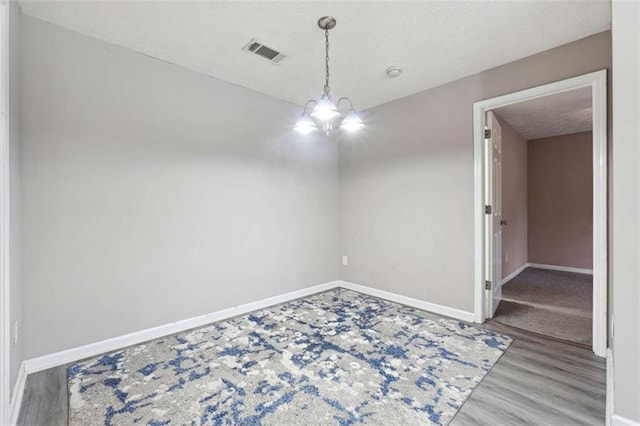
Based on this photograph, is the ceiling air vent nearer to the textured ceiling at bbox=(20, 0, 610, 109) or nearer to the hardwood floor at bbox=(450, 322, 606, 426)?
the textured ceiling at bbox=(20, 0, 610, 109)

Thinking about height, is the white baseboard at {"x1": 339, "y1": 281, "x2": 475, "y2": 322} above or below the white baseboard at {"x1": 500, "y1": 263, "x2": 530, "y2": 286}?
above

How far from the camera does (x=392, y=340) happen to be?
2.57 m

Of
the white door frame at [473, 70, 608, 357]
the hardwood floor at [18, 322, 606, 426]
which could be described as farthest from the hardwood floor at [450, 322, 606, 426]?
the white door frame at [473, 70, 608, 357]

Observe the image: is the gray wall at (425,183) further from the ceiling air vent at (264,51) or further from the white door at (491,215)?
the ceiling air vent at (264,51)

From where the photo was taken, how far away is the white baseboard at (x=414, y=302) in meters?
3.07

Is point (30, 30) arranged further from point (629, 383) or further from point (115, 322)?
point (629, 383)

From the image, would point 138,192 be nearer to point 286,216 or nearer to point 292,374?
Result: point 286,216

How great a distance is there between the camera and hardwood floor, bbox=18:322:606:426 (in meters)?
1.62

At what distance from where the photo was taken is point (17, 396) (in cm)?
175

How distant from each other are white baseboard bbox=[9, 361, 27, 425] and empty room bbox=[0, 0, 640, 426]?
0.02 meters

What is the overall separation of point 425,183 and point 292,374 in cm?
247

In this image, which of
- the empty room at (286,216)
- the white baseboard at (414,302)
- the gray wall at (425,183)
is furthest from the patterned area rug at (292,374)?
the gray wall at (425,183)

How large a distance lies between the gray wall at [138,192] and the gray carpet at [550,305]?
2.65 m

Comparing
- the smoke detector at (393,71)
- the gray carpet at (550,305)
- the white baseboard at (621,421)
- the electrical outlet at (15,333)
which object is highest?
the smoke detector at (393,71)
